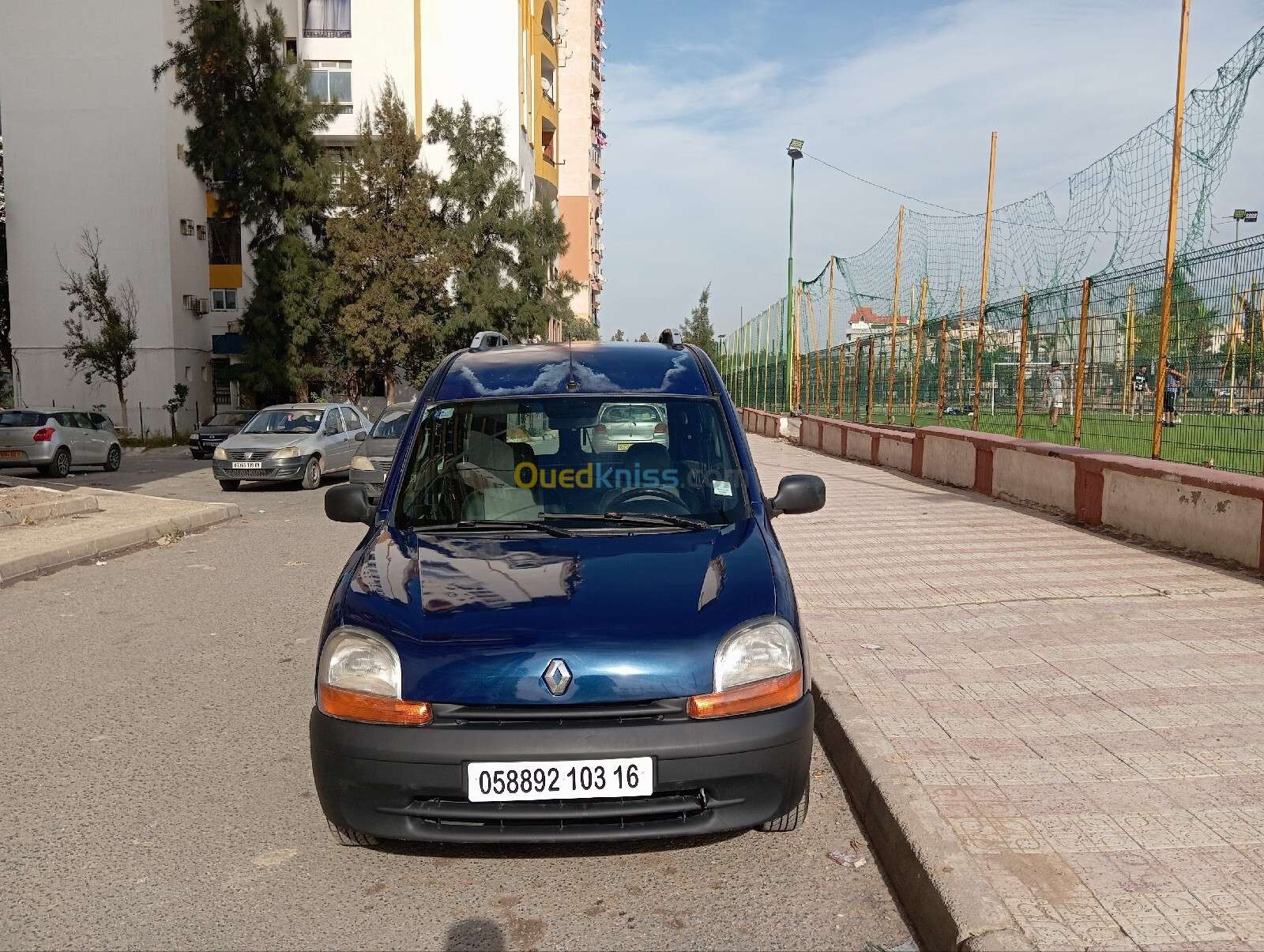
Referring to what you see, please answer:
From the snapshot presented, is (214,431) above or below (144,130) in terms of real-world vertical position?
below

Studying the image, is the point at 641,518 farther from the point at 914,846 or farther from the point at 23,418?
the point at 23,418

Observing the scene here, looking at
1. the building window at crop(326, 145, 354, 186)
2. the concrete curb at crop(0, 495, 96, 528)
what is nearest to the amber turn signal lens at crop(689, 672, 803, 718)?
the concrete curb at crop(0, 495, 96, 528)

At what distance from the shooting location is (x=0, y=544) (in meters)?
11.0

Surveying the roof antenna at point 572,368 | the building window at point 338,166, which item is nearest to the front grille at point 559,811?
the roof antenna at point 572,368

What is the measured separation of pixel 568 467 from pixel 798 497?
954mm

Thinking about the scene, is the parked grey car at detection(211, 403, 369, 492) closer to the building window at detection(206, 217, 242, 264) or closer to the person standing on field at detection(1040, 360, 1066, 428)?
the person standing on field at detection(1040, 360, 1066, 428)

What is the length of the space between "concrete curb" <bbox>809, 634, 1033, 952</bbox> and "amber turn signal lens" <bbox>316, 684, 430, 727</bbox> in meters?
1.50

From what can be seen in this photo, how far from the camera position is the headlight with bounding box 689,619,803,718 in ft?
10.8

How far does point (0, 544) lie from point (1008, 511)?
410 inches

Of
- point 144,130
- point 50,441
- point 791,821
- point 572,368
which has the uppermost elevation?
point 144,130

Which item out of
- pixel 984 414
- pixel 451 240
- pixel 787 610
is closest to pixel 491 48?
pixel 451 240

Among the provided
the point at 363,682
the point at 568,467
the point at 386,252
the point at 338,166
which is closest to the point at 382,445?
the point at 568,467

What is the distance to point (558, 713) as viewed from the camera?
3182 millimetres

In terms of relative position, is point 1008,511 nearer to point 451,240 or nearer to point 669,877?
point 669,877
